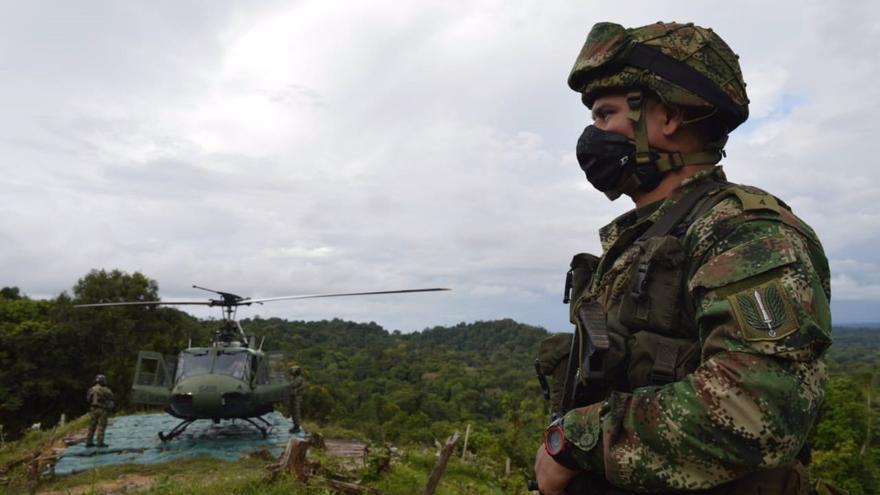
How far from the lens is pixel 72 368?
94.0 feet

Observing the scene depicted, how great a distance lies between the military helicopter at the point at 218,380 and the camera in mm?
12359

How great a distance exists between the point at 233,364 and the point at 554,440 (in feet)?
41.2

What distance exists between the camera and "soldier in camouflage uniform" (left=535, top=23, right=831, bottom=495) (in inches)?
55.6

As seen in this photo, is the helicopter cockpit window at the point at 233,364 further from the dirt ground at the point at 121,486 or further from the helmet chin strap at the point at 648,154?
the helmet chin strap at the point at 648,154

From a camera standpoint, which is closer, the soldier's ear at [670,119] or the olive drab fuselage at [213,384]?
the soldier's ear at [670,119]

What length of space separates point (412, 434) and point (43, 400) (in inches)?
649

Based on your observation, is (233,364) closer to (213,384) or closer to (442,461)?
(213,384)

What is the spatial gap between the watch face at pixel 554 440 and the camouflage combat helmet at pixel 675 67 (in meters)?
1.03

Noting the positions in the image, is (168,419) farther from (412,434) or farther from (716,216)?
(716,216)

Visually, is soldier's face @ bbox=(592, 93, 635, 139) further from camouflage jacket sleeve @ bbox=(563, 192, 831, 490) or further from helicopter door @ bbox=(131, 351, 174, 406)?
helicopter door @ bbox=(131, 351, 174, 406)

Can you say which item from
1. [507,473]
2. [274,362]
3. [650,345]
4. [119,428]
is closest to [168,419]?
[119,428]

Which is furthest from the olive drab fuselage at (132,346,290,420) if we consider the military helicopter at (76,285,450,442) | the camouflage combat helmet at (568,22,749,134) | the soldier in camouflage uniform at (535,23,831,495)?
the camouflage combat helmet at (568,22,749,134)

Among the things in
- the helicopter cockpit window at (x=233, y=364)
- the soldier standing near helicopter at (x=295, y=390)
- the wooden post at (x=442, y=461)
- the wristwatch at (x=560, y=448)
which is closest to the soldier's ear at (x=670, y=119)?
the wristwatch at (x=560, y=448)

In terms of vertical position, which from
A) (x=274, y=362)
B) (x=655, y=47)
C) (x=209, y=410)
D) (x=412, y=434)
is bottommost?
(x=412, y=434)
